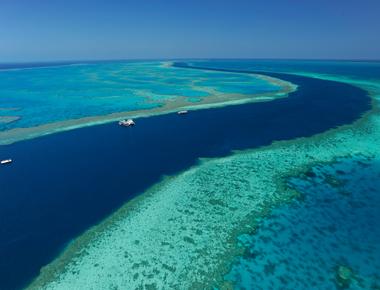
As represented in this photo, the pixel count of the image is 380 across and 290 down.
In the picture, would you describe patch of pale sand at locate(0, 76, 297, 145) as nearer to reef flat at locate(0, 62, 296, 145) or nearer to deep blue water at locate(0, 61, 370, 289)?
reef flat at locate(0, 62, 296, 145)

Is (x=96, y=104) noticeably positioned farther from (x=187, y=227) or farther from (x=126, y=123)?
(x=187, y=227)

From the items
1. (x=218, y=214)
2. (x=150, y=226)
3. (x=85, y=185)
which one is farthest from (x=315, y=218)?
(x=85, y=185)

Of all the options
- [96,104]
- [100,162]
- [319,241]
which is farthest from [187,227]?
[96,104]

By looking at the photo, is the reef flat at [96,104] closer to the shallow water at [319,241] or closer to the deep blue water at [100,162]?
the deep blue water at [100,162]

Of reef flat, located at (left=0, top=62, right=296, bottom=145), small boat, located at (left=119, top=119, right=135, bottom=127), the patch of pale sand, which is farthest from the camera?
reef flat, located at (left=0, top=62, right=296, bottom=145)

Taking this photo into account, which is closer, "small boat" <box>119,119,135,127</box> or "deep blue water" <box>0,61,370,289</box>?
"deep blue water" <box>0,61,370,289</box>

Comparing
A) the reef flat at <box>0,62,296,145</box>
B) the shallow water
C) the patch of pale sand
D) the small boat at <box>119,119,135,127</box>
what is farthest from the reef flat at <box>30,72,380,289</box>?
the reef flat at <box>0,62,296,145</box>

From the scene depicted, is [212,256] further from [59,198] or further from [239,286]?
[59,198]
